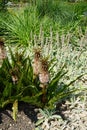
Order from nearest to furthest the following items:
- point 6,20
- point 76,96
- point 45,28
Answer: point 76,96
point 45,28
point 6,20

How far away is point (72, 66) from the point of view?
5926 mm

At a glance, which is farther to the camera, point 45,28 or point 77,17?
point 77,17

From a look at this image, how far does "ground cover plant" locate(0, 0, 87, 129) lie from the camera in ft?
14.6

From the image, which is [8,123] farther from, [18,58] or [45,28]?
[45,28]

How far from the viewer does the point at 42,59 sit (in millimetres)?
4027

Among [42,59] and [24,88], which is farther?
[24,88]

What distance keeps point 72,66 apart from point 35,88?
1565 millimetres

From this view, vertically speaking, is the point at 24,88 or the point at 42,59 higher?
the point at 42,59

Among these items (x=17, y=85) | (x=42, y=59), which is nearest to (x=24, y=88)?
(x=17, y=85)

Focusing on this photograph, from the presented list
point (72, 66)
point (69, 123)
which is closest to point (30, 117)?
point (69, 123)

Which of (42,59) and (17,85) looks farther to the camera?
(17,85)

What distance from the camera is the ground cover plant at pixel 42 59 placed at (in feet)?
14.6

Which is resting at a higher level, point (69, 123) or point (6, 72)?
point (6, 72)

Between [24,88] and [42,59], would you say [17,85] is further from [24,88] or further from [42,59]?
[42,59]
